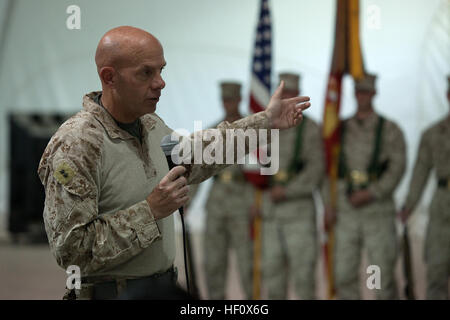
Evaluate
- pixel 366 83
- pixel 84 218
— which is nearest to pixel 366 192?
pixel 366 83

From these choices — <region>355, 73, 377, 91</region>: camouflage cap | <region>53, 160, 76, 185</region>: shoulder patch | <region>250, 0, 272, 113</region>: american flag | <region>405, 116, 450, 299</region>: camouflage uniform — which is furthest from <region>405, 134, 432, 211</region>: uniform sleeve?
<region>53, 160, 76, 185</region>: shoulder patch

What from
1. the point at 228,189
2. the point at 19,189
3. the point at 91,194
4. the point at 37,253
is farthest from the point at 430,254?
the point at 19,189

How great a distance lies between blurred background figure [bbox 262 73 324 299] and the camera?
164 inches

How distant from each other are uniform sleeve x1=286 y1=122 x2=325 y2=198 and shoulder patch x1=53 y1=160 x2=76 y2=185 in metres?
2.82

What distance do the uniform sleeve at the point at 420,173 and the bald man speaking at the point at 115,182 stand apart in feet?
Result: 8.98

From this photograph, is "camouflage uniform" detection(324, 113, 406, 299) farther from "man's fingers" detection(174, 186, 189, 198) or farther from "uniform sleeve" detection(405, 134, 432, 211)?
"man's fingers" detection(174, 186, 189, 198)

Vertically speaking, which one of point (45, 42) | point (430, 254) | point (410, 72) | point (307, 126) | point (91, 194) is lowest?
point (430, 254)

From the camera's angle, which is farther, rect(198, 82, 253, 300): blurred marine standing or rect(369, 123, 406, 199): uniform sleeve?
rect(198, 82, 253, 300): blurred marine standing

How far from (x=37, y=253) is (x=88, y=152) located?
6066 millimetres

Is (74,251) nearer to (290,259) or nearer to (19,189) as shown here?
(290,259)

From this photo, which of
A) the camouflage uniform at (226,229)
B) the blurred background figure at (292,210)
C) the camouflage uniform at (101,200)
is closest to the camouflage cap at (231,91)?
the blurred background figure at (292,210)

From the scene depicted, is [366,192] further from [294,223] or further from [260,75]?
[260,75]

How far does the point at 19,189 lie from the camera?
25.5 feet

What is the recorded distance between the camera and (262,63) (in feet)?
14.3
